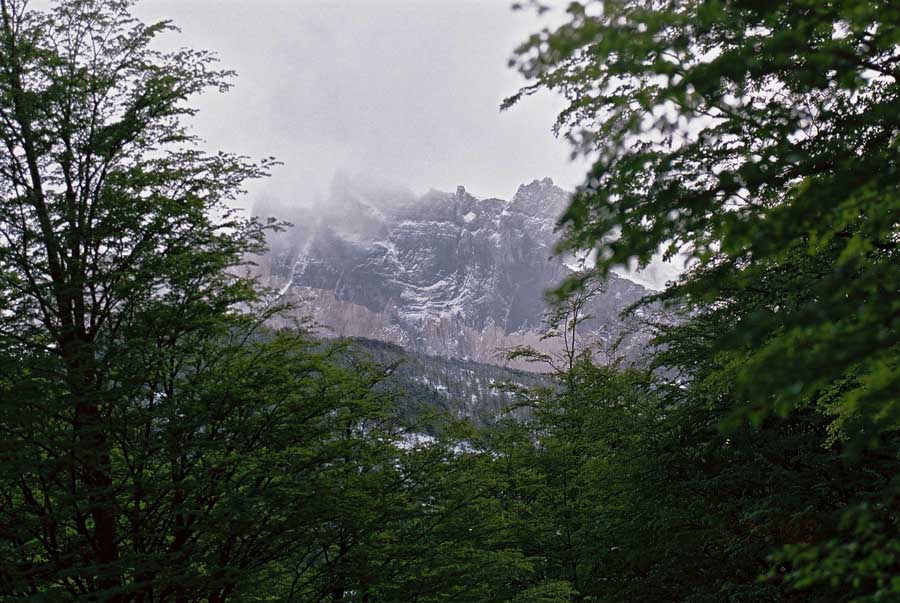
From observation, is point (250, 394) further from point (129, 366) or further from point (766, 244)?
point (766, 244)

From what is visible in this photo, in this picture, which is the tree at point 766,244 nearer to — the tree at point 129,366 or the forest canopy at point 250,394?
the forest canopy at point 250,394

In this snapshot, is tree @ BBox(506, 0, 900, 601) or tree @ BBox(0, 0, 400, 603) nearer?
tree @ BBox(506, 0, 900, 601)

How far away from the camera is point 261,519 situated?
800 cm

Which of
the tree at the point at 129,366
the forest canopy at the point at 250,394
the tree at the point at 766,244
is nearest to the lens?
the tree at the point at 766,244

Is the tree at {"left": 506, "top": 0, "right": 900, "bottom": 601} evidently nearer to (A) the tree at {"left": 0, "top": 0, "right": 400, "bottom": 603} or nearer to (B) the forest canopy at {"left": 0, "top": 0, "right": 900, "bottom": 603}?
(B) the forest canopy at {"left": 0, "top": 0, "right": 900, "bottom": 603}

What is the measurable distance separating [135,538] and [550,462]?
10.9 meters

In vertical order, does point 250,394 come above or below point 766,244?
above

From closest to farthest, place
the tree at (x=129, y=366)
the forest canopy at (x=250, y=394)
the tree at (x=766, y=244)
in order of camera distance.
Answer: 1. the tree at (x=766, y=244)
2. the forest canopy at (x=250, y=394)
3. the tree at (x=129, y=366)

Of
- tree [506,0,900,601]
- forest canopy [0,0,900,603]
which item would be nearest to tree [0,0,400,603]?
forest canopy [0,0,900,603]

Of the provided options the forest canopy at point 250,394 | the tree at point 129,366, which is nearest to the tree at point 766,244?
the forest canopy at point 250,394

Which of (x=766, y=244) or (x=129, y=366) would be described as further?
(x=129, y=366)

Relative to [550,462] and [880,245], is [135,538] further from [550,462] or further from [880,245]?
[550,462]

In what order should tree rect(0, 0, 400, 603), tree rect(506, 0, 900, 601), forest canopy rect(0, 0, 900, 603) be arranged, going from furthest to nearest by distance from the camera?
tree rect(0, 0, 400, 603) → forest canopy rect(0, 0, 900, 603) → tree rect(506, 0, 900, 601)

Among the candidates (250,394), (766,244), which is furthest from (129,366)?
(766,244)
